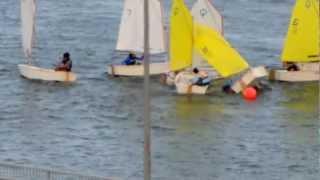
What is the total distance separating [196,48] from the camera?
4966cm

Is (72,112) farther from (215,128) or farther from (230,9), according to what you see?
(230,9)

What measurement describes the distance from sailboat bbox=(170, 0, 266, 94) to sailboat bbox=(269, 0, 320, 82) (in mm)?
1718

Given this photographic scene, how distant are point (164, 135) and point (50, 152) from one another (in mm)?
4241

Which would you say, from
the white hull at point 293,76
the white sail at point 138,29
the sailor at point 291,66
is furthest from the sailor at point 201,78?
the sailor at point 291,66

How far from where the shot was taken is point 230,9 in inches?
2968

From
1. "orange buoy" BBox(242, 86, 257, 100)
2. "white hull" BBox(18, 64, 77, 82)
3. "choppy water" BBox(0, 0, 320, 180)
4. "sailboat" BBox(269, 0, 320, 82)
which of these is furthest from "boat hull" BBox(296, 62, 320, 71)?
"white hull" BBox(18, 64, 77, 82)

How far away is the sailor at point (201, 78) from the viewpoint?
46812 millimetres

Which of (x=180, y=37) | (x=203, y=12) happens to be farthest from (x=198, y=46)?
(x=203, y=12)

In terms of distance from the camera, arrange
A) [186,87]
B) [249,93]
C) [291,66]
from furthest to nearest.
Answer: [291,66], [249,93], [186,87]

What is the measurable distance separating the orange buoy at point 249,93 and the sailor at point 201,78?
56.1 inches

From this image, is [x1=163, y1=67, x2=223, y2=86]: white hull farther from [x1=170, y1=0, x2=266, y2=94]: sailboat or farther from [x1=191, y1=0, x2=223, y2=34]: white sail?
[x1=191, y1=0, x2=223, y2=34]: white sail

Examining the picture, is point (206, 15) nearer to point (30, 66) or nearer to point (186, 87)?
point (186, 87)

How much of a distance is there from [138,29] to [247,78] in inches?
250

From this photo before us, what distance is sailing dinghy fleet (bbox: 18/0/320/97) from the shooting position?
4872 centimetres
